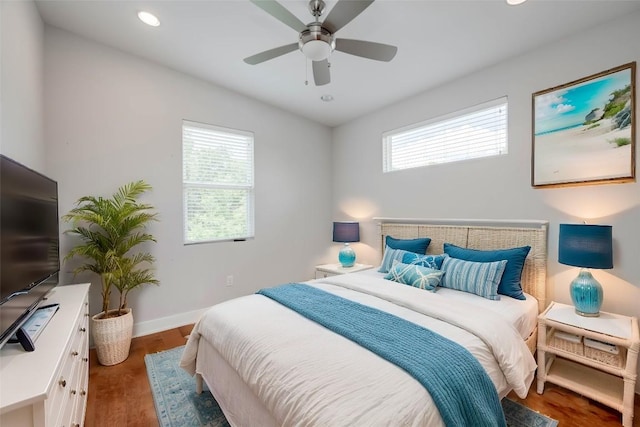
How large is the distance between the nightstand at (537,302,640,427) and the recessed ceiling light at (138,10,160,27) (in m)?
3.89

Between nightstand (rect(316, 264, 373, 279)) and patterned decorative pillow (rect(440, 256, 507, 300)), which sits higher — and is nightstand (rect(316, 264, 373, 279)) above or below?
below

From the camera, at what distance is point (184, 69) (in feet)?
10.6

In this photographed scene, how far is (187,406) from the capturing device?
1963 millimetres

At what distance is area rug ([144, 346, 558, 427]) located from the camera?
5.91 ft

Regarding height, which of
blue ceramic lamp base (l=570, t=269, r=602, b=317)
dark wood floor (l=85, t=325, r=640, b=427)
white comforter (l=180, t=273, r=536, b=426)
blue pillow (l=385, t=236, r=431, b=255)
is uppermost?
blue pillow (l=385, t=236, r=431, b=255)

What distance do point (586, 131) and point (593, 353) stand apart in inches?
63.7

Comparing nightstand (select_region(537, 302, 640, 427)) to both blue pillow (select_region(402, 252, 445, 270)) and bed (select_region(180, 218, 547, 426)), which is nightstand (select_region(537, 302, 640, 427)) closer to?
bed (select_region(180, 218, 547, 426))

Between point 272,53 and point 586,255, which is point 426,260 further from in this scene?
point 272,53

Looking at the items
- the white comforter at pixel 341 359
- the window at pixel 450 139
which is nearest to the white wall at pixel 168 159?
the window at pixel 450 139

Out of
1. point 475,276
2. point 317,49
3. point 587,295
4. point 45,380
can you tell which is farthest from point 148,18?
point 587,295

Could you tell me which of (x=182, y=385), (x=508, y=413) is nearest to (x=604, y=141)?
(x=508, y=413)

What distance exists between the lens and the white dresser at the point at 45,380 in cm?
93

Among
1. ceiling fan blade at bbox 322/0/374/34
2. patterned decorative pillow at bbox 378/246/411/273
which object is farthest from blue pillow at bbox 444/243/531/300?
ceiling fan blade at bbox 322/0/374/34

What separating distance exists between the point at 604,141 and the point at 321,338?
2511 millimetres
